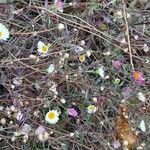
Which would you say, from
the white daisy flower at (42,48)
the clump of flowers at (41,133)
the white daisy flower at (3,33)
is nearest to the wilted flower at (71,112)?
the clump of flowers at (41,133)

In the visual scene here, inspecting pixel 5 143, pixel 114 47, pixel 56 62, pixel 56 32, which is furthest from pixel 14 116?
pixel 114 47

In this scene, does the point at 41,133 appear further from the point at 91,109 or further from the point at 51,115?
the point at 91,109

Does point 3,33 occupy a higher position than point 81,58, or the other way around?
point 3,33

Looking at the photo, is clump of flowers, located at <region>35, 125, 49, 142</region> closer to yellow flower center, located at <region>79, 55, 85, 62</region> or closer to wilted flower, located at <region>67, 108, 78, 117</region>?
wilted flower, located at <region>67, 108, 78, 117</region>

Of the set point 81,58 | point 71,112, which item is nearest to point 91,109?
point 71,112

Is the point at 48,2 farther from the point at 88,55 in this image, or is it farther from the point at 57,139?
the point at 57,139

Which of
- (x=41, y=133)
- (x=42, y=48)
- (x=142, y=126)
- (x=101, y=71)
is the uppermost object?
(x=42, y=48)

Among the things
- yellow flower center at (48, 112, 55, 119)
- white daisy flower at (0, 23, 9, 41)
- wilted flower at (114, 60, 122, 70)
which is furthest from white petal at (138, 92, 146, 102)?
white daisy flower at (0, 23, 9, 41)

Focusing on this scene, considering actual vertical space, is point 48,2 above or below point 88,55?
above
